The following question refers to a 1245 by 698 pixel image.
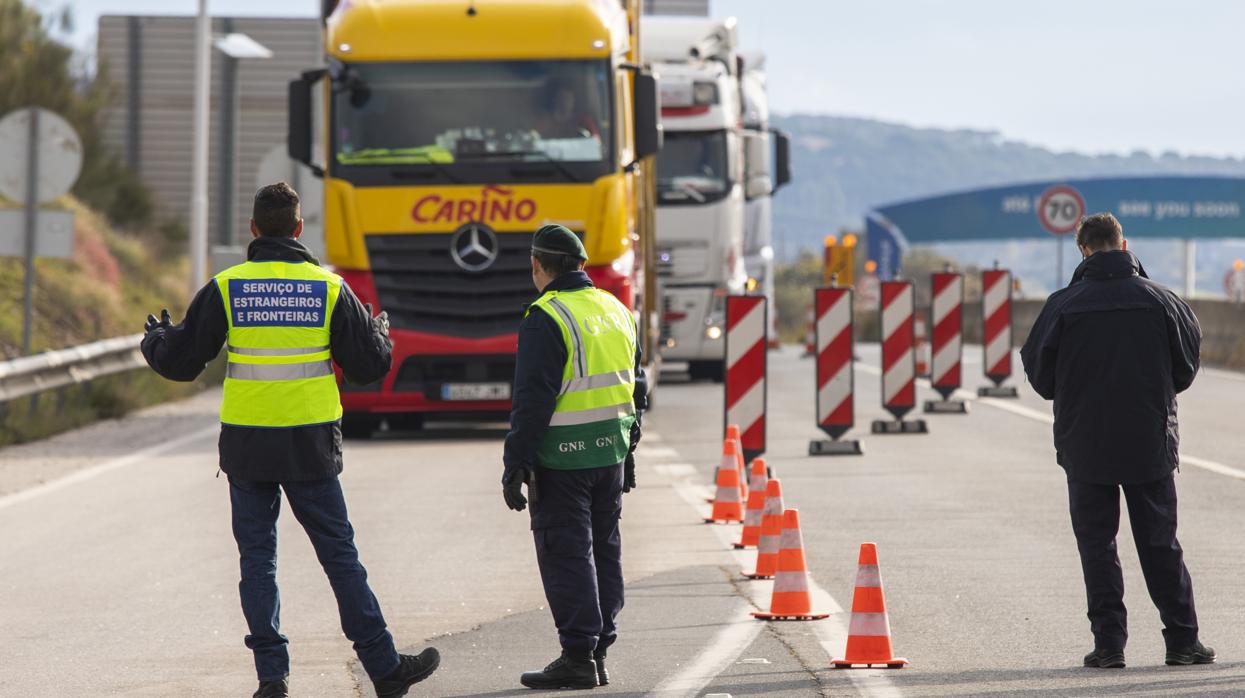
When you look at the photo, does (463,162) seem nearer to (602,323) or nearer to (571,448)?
(602,323)

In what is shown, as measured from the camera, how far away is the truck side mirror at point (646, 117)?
18172mm

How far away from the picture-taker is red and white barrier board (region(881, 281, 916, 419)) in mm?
18891

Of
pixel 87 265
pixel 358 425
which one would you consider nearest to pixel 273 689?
pixel 358 425

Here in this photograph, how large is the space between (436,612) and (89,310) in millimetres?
20504

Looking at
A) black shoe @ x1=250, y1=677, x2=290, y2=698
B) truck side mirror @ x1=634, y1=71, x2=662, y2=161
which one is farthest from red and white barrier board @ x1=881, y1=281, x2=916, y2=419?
black shoe @ x1=250, y1=677, x2=290, y2=698

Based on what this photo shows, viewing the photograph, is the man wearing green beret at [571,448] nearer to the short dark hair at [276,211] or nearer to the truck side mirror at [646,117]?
the short dark hair at [276,211]

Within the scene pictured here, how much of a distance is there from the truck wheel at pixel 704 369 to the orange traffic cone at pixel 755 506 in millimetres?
15935

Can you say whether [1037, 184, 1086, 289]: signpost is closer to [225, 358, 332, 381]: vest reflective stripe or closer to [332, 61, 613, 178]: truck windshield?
[332, 61, 613, 178]: truck windshield

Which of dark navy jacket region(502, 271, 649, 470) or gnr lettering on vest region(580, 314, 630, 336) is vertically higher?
gnr lettering on vest region(580, 314, 630, 336)

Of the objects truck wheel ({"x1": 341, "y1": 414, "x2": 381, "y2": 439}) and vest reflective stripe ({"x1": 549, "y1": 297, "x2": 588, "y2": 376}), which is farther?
truck wheel ({"x1": 341, "y1": 414, "x2": 381, "y2": 439})

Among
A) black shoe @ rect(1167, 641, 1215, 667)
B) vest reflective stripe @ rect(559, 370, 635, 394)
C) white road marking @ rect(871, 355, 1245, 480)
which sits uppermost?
vest reflective stripe @ rect(559, 370, 635, 394)

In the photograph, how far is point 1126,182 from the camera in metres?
77.4

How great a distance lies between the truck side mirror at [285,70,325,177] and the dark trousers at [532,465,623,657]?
10917 millimetres

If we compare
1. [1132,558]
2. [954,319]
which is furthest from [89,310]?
[1132,558]
